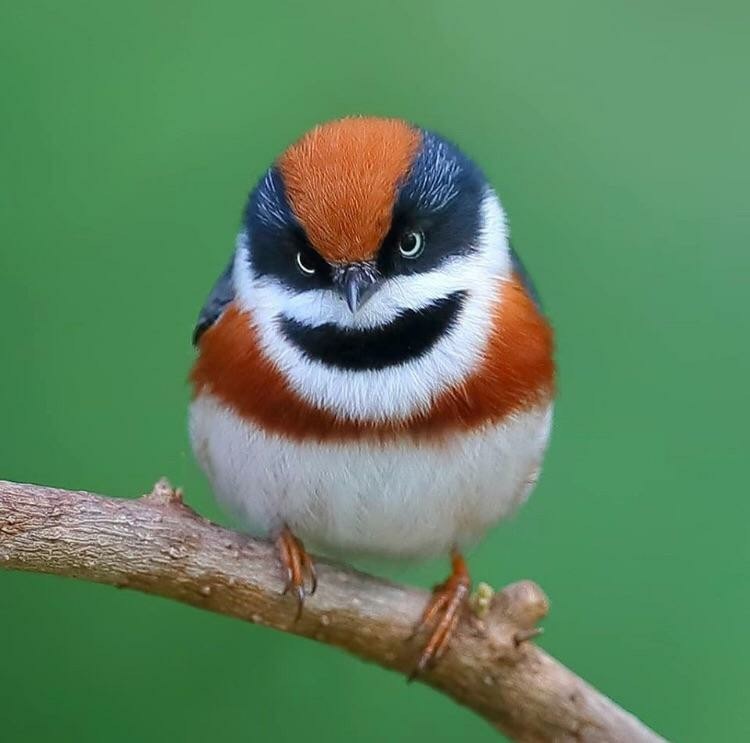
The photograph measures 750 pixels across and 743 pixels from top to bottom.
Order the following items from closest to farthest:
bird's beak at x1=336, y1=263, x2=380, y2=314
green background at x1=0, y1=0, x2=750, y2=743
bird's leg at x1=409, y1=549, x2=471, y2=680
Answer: bird's beak at x1=336, y1=263, x2=380, y2=314
bird's leg at x1=409, y1=549, x2=471, y2=680
green background at x1=0, y1=0, x2=750, y2=743

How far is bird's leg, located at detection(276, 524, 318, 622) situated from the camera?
1.39 m

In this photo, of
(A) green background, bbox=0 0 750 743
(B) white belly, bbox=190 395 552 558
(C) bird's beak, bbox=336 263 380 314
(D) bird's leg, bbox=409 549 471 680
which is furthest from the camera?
(A) green background, bbox=0 0 750 743

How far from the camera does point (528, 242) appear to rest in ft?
6.53

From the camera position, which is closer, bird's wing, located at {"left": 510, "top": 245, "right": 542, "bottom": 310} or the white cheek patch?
the white cheek patch

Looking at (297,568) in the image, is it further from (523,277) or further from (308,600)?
(523,277)

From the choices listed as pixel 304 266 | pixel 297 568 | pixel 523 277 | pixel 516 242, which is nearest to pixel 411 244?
pixel 304 266

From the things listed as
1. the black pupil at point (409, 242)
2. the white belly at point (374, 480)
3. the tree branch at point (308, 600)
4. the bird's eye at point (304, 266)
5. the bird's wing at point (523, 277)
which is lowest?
the tree branch at point (308, 600)

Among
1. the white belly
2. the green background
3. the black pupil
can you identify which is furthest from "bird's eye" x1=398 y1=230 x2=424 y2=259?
the green background

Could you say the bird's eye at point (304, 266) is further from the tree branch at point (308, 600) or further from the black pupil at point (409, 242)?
the tree branch at point (308, 600)

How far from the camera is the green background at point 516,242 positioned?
193 centimetres

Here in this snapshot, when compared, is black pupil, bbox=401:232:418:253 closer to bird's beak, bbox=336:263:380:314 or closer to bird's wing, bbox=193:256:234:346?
bird's beak, bbox=336:263:380:314

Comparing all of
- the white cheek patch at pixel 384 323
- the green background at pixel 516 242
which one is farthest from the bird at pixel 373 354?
the green background at pixel 516 242

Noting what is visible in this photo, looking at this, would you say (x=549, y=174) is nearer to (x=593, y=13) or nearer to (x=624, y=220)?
(x=624, y=220)

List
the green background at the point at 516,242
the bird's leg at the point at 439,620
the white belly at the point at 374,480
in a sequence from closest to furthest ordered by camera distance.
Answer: the white belly at the point at 374,480
the bird's leg at the point at 439,620
the green background at the point at 516,242
